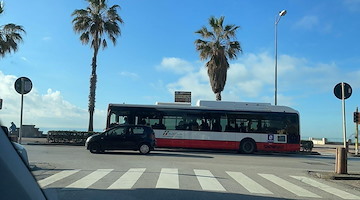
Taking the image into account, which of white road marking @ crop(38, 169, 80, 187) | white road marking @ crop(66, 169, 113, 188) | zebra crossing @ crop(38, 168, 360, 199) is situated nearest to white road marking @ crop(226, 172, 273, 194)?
zebra crossing @ crop(38, 168, 360, 199)

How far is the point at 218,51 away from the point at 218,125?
10.5 metres

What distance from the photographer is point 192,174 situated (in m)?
11.9

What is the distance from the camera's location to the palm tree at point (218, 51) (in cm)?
3219

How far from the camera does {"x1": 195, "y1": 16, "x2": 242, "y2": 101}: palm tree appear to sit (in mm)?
32188

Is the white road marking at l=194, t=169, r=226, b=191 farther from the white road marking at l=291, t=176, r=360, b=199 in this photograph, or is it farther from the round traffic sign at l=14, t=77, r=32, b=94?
the round traffic sign at l=14, t=77, r=32, b=94

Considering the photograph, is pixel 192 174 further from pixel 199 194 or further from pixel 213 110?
pixel 213 110

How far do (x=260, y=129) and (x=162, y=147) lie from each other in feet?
20.9

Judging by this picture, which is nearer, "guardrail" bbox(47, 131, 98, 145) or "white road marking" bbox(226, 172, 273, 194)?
"white road marking" bbox(226, 172, 273, 194)

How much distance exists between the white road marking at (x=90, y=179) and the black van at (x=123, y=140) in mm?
7495

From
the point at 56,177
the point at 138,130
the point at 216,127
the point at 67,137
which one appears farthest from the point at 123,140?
the point at 56,177

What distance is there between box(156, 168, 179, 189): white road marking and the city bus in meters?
10.6

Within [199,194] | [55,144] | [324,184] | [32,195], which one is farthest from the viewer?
[55,144]

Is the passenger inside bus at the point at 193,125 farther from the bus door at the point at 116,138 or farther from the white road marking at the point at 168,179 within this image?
the white road marking at the point at 168,179

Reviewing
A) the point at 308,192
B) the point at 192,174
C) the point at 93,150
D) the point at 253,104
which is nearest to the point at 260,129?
the point at 253,104
